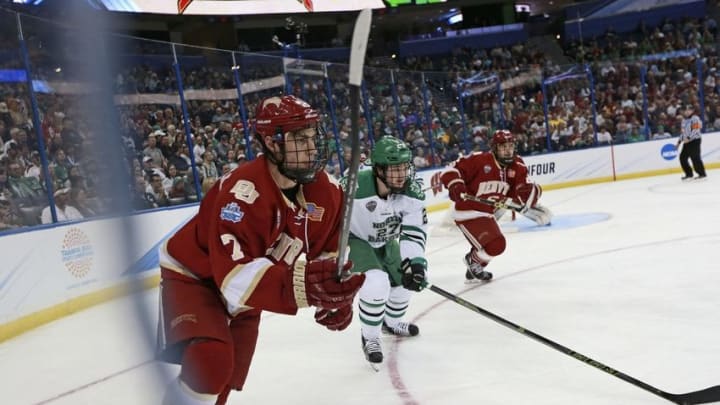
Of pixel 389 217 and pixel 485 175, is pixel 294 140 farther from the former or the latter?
pixel 485 175

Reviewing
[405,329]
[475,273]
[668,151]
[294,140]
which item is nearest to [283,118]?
[294,140]

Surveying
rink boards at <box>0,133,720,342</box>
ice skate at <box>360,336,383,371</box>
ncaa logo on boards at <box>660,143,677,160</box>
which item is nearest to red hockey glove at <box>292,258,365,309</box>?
ice skate at <box>360,336,383,371</box>

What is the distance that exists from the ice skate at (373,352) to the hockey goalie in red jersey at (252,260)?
115 centimetres

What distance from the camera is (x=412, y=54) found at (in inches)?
777

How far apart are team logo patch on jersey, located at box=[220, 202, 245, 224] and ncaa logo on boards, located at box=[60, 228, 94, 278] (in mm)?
3595

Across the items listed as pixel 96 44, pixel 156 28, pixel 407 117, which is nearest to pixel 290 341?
pixel 96 44

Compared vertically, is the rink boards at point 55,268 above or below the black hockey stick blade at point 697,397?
above

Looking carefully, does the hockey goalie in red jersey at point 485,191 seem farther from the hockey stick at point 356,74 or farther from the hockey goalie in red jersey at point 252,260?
the hockey stick at point 356,74

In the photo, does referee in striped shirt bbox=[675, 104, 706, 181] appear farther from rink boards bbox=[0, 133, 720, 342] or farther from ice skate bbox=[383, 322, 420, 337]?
ice skate bbox=[383, 322, 420, 337]

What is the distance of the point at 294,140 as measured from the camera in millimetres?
2100

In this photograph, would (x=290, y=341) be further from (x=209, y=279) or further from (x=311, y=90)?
(x=311, y=90)

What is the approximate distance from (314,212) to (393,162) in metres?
1.29

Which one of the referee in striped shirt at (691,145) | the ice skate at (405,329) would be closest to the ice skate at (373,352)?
the ice skate at (405,329)

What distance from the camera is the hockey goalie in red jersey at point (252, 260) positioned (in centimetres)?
190
